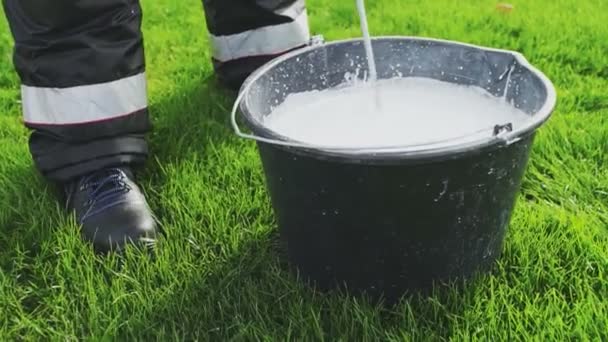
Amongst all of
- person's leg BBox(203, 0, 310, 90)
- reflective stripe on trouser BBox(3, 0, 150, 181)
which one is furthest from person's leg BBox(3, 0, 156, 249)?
person's leg BBox(203, 0, 310, 90)

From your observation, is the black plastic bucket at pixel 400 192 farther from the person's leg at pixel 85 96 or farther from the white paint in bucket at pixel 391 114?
the person's leg at pixel 85 96

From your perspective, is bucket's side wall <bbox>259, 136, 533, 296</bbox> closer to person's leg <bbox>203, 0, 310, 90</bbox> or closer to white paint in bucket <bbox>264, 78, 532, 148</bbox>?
white paint in bucket <bbox>264, 78, 532, 148</bbox>

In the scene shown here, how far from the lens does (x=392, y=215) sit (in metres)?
1.50

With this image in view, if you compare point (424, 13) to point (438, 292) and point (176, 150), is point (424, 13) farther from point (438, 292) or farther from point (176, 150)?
point (438, 292)

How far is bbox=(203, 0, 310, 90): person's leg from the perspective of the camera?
2391mm

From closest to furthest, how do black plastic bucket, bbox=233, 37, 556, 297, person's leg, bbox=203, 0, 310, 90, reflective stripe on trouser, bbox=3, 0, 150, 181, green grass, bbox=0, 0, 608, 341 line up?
black plastic bucket, bbox=233, 37, 556, 297 → green grass, bbox=0, 0, 608, 341 → reflective stripe on trouser, bbox=3, 0, 150, 181 → person's leg, bbox=203, 0, 310, 90

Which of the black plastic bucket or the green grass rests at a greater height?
the black plastic bucket

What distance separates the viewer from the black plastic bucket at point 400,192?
1424 mm

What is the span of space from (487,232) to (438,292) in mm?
147

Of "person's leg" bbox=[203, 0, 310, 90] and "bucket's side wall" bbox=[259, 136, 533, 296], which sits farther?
"person's leg" bbox=[203, 0, 310, 90]

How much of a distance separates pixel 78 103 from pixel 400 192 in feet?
2.94

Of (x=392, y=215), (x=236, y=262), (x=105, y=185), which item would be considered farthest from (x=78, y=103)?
(x=392, y=215)

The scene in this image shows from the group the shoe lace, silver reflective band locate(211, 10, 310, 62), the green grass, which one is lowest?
the green grass

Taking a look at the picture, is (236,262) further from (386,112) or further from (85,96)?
(85,96)
